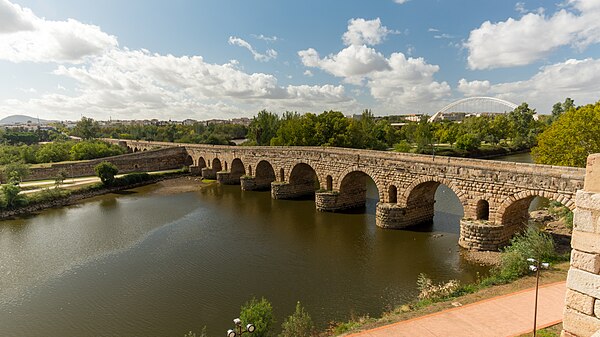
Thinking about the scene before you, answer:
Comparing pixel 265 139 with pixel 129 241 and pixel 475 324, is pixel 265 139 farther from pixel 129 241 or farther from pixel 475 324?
pixel 475 324

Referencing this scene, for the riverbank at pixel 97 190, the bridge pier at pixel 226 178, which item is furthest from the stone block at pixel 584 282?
the bridge pier at pixel 226 178

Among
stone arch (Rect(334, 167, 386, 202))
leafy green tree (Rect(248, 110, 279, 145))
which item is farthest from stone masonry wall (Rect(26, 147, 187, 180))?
stone arch (Rect(334, 167, 386, 202))

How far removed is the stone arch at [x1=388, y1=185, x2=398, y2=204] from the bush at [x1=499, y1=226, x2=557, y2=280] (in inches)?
298

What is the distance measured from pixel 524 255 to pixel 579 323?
933cm

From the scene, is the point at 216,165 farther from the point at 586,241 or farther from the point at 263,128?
the point at 586,241

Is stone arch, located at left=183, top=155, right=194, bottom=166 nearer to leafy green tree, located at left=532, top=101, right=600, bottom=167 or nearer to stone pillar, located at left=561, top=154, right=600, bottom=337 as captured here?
leafy green tree, located at left=532, top=101, right=600, bottom=167

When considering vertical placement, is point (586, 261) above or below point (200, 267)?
above

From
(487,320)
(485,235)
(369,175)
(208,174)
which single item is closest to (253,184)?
(208,174)

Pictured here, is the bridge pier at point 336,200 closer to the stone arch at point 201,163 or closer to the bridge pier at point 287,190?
the bridge pier at point 287,190

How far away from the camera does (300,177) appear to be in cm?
2941

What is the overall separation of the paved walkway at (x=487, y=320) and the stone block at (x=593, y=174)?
5.59 m

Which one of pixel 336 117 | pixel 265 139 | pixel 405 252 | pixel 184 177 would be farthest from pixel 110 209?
pixel 265 139

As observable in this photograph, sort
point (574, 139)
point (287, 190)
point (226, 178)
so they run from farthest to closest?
point (226, 178), point (287, 190), point (574, 139)

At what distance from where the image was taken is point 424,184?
755 inches
